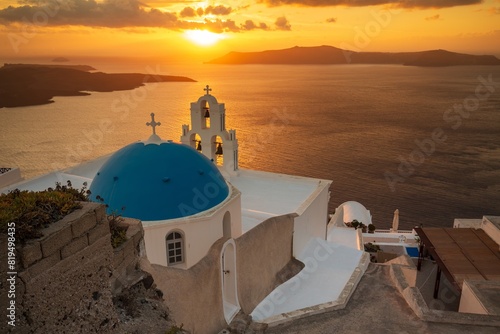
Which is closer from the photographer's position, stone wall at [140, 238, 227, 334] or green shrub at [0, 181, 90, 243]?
green shrub at [0, 181, 90, 243]

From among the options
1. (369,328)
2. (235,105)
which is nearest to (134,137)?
(235,105)

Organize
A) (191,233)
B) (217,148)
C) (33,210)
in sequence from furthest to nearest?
1. (217,148)
2. (191,233)
3. (33,210)

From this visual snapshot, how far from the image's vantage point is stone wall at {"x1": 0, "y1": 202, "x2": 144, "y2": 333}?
367 cm

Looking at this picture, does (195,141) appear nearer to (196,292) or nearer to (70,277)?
(196,292)

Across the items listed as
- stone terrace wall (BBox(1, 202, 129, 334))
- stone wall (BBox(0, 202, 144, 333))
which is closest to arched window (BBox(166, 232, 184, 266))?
stone wall (BBox(0, 202, 144, 333))

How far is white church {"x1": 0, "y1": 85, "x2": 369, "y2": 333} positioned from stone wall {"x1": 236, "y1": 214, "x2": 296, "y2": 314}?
0.10 ft

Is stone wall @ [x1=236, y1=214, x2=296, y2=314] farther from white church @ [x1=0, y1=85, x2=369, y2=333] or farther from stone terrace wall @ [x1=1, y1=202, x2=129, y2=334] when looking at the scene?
stone terrace wall @ [x1=1, y1=202, x2=129, y2=334]

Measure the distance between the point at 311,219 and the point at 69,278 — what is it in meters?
12.4

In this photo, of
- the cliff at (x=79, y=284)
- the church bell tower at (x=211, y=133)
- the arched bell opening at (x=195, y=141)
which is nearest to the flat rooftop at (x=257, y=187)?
the church bell tower at (x=211, y=133)

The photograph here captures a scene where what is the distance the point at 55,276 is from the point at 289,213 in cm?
1063

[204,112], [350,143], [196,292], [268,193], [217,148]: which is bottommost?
[350,143]

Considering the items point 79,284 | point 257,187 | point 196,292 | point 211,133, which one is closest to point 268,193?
point 257,187

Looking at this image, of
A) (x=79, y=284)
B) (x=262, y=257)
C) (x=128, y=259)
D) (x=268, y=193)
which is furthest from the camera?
(x=268, y=193)

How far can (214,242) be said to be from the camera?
1098cm
